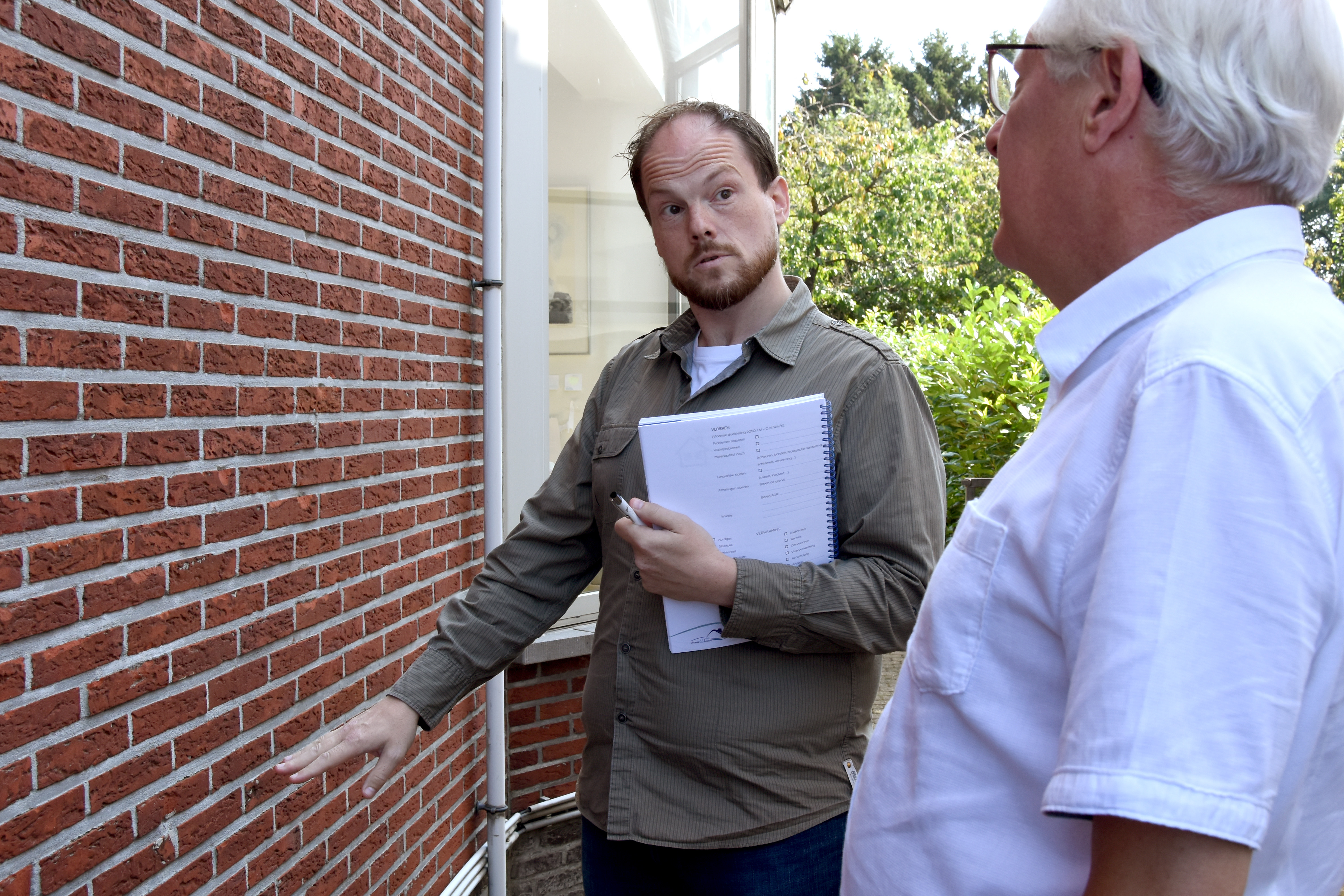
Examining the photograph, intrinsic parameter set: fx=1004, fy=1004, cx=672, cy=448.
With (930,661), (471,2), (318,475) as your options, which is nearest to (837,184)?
(471,2)

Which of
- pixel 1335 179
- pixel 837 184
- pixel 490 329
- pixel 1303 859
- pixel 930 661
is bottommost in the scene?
pixel 1303 859

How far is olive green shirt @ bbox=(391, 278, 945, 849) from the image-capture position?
1.80 meters

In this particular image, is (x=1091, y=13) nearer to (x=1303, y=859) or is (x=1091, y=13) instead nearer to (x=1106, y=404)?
(x=1106, y=404)

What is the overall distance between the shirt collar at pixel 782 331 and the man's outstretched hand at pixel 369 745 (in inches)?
36.3

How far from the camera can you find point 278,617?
7.72ft

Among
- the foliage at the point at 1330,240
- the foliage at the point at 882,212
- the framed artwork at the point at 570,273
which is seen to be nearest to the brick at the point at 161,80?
the framed artwork at the point at 570,273

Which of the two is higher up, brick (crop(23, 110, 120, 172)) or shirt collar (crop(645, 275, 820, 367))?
brick (crop(23, 110, 120, 172))

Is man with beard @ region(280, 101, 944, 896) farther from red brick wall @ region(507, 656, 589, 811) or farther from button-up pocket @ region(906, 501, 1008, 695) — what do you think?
red brick wall @ region(507, 656, 589, 811)

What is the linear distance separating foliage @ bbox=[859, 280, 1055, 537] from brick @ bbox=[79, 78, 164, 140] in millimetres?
4482

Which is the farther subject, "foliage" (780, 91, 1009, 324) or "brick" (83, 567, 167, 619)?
"foliage" (780, 91, 1009, 324)

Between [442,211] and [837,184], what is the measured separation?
18832mm

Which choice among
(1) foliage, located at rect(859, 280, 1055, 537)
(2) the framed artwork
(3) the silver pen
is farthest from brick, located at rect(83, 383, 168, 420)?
(1) foliage, located at rect(859, 280, 1055, 537)

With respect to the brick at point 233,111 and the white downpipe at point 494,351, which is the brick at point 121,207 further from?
the white downpipe at point 494,351

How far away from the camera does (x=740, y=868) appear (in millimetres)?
1817
